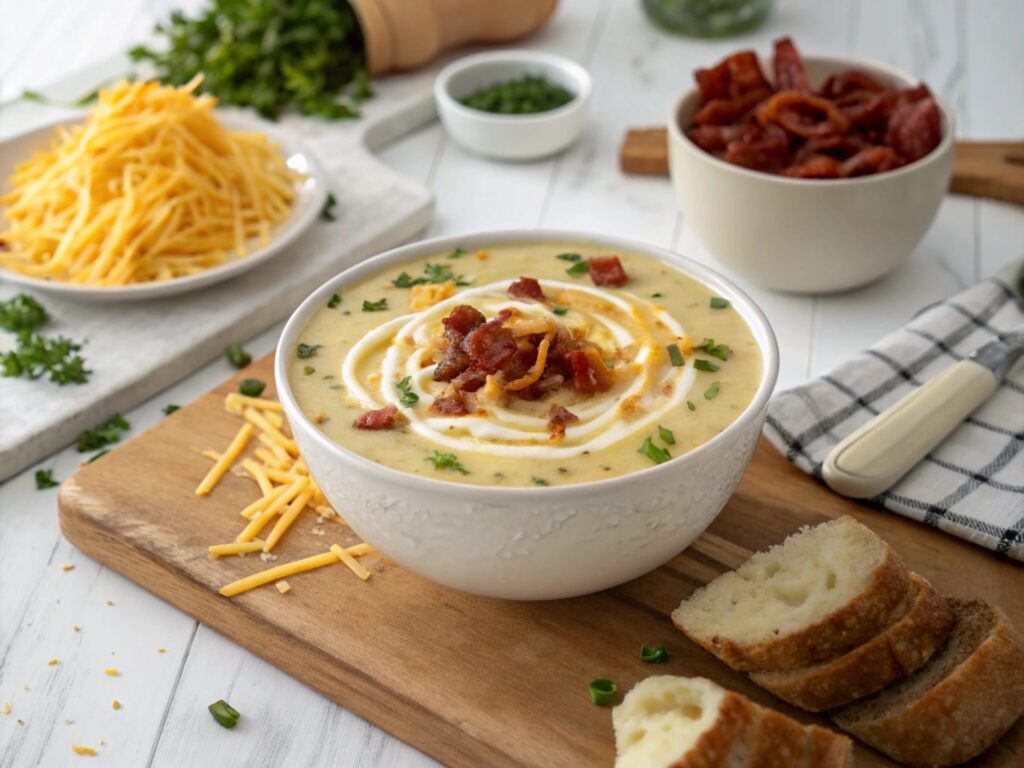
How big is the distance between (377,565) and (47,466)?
111cm

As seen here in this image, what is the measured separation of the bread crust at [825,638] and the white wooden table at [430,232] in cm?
66

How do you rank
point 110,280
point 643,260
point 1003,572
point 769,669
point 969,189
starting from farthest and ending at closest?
point 969,189 → point 110,280 → point 643,260 → point 1003,572 → point 769,669

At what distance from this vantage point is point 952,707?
2146 mm

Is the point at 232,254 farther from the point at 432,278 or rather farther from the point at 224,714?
the point at 224,714

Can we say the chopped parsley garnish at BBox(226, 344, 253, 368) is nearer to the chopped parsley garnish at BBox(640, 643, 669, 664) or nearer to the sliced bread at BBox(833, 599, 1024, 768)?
the chopped parsley garnish at BBox(640, 643, 669, 664)

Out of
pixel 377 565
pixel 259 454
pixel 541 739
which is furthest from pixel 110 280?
pixel 541 739

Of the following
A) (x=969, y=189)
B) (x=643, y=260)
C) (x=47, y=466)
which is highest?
(x=643, y=260)

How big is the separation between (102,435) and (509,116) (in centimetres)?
210

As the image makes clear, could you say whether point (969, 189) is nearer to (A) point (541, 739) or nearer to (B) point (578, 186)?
(B) point (578, 186)

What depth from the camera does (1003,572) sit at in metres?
Answer: 2.62

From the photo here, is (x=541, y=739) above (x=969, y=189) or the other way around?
above

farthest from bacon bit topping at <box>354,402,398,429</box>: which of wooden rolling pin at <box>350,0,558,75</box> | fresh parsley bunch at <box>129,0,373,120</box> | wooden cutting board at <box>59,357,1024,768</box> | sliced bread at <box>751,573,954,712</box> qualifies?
wooden rolling pin at <box>350,0,558,75</box>

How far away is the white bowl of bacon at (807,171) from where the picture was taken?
11.6ft

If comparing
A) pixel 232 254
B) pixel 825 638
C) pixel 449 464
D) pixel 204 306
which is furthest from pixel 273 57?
pixel 825 638
